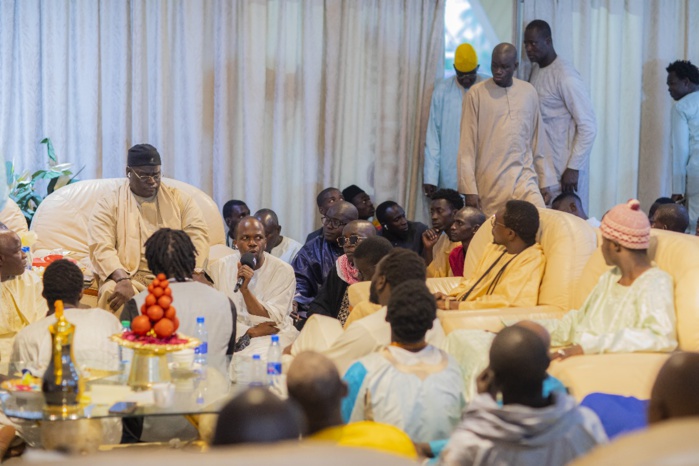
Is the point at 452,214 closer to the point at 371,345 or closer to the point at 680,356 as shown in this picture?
the point at 371,345

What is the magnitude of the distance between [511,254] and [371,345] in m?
2.12

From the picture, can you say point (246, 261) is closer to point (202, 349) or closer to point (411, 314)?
point (202, 349)

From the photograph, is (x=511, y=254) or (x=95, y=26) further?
(x=95, y=26)

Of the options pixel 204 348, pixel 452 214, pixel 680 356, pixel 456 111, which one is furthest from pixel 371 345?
pixel 456 111

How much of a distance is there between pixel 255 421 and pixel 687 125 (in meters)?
8.75

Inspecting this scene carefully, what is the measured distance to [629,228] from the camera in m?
5.37

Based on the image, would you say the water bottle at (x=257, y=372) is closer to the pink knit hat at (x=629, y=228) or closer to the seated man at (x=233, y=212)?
the pink knit hat at (x=629, y=228)

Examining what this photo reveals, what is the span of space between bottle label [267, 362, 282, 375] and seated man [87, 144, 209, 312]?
2.22m

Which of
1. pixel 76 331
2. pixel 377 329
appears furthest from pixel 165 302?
pixel 377 329

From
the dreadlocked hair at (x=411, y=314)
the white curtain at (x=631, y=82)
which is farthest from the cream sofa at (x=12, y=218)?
the white curtain at (x=631, y=82)

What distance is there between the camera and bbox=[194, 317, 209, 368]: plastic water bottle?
5.25 metres

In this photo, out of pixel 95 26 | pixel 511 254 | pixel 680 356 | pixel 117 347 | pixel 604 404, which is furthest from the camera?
pixel 95 26

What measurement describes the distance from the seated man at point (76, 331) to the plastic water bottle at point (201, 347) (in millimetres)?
413

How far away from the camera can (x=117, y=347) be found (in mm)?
5113
